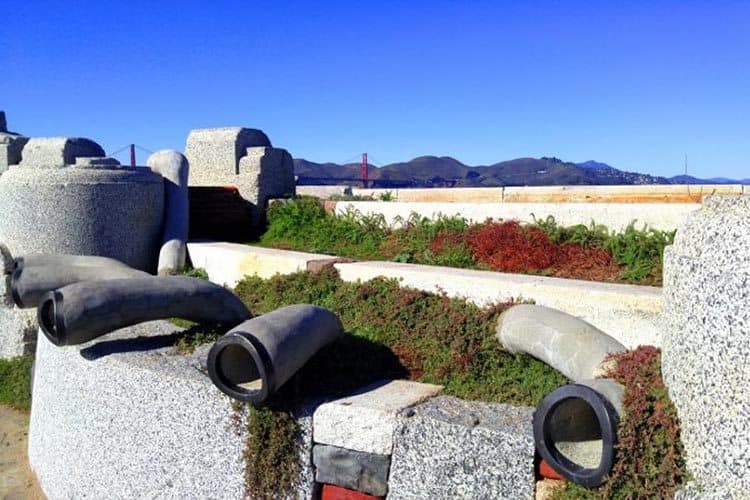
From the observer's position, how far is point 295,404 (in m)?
3.39

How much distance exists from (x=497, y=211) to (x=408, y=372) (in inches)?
91.4

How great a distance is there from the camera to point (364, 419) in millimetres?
3174

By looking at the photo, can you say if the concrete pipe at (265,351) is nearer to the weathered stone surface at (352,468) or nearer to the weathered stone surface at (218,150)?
the weathered stone surface at (352,468)

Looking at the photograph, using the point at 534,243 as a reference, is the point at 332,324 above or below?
below

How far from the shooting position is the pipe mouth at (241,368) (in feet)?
10.5

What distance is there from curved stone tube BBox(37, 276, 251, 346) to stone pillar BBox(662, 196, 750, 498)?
2.77m

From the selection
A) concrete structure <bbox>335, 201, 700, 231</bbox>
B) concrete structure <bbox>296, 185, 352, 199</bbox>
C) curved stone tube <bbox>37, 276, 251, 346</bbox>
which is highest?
concrete structure <bbox>296, 185, 352, 199</bbox>

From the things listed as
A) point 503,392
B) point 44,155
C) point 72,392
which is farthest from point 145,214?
point 503,392

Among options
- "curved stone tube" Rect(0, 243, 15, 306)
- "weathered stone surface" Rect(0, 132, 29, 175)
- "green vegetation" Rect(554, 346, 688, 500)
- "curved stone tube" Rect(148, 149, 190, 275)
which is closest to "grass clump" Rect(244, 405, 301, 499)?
"green vegetation" Rect(554, 346, 688, 500)

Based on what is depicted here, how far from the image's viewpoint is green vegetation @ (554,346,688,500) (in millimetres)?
2428

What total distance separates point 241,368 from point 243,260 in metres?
2.81

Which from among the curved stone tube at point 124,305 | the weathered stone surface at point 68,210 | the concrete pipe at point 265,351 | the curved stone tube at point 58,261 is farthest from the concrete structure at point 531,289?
the weathered stone surface at point 68,210

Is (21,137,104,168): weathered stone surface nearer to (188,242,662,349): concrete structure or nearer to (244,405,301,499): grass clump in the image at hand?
(188,242,662,349): concrete structure

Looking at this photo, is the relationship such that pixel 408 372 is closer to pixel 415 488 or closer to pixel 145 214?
pixel 415 488
